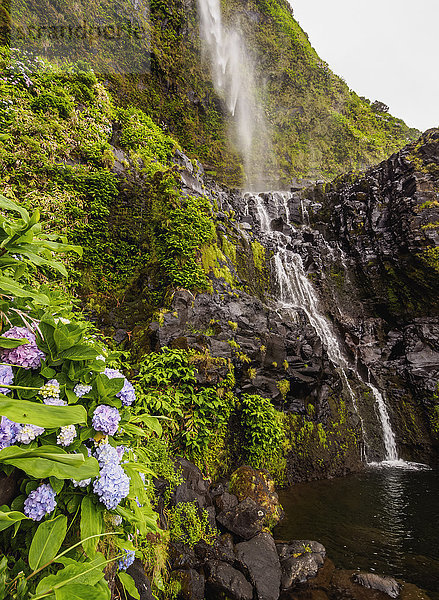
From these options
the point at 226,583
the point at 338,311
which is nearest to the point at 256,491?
the point at 226,583

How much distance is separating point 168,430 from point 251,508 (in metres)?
1.90

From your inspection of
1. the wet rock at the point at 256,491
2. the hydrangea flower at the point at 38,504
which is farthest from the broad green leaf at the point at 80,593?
the wet rock at the point at 256,491

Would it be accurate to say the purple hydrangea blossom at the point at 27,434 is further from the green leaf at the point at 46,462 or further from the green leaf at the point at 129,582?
the green leaf at the point at 129,582

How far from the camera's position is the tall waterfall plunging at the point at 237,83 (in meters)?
26.0

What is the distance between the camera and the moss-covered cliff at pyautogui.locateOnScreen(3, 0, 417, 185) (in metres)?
17.8

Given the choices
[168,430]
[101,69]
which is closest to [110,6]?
[101,69]

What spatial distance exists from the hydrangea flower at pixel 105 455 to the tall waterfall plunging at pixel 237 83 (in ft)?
88.0

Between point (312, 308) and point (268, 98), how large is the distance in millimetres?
28714

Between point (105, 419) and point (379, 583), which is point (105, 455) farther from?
point (379, 583)

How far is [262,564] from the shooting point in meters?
4.02

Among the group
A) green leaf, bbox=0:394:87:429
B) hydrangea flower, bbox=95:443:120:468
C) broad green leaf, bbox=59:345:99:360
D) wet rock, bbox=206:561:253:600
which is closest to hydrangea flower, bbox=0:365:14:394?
broad green leaf, bbox=59:345:99:360

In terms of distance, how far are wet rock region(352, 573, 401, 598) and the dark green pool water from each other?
11.3 inches

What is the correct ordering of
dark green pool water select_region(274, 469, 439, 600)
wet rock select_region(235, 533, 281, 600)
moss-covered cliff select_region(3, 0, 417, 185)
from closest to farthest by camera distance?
wet rock select_region(235, 533, 281, 600), dark green pool water select_region(274, 469, 439, 600), moss-covered cliff select_region(3, 0, 417, 185)

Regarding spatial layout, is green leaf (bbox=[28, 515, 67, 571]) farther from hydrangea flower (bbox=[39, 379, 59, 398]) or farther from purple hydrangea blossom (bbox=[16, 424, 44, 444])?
hydrangea flower (bbox=[39, 379, 59, 398])
